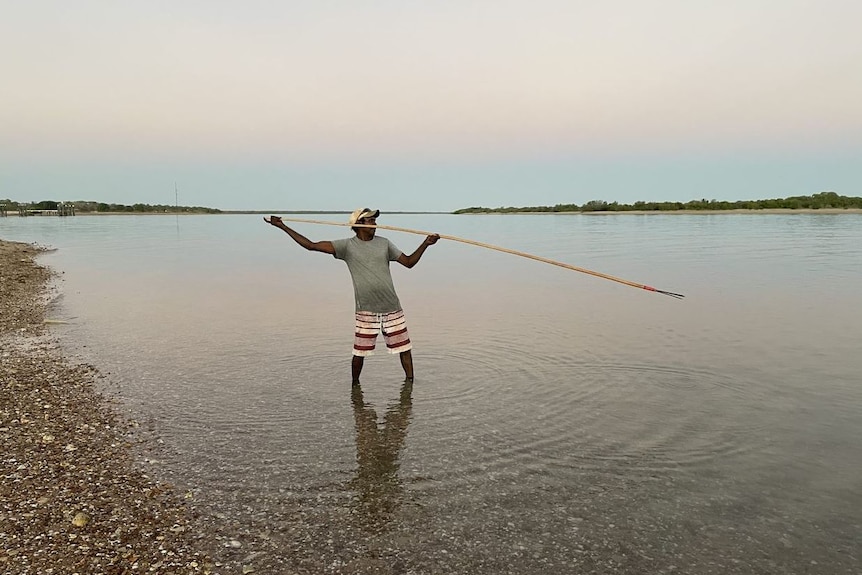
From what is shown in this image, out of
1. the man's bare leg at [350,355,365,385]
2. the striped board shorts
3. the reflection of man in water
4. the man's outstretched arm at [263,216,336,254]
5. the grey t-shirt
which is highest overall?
the man's outstretched arm at [263,216,336,254]

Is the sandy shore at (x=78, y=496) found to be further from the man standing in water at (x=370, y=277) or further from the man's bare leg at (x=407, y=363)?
the man's bare leg at (x=407, y=363)

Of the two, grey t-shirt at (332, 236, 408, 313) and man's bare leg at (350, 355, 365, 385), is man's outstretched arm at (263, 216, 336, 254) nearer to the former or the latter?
grey t-shirt at (332, 236, 408, 313)

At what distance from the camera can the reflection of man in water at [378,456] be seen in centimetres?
488

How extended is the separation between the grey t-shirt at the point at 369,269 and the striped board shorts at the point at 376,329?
0.55 feet

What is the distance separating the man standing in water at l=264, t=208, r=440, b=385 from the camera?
7852mm

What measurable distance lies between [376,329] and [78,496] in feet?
13.1

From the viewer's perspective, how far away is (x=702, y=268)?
22812mm

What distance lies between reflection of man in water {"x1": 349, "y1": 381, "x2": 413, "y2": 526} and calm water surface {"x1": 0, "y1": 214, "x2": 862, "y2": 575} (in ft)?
0.10

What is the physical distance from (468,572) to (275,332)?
8766mm

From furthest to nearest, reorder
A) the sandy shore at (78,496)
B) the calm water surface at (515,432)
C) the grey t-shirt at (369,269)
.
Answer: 1. the grey t-shirt at (369,269)
2. the calm water surface at (515,432)
3. the sandy shore at (78,496)

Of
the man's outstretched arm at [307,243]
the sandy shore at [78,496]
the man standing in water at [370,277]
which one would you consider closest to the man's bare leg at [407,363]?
the man standing in water at [370,277]

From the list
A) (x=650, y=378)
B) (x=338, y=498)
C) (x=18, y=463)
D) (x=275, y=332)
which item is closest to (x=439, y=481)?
(x=338, y=498)

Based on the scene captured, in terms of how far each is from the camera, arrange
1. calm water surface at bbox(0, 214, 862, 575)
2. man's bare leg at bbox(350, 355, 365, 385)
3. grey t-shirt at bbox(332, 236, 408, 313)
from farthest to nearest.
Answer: man's bare leg at bbox(350, 355, 365, 385) → grey t-shirt at bbox(332, 236, 408, 313) → calm water surface at bbox(0, 214, 862, 575)

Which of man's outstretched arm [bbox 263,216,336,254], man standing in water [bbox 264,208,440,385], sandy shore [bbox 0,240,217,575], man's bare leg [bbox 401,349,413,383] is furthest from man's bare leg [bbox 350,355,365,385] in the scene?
sandy shore [bbox 0,240,217,575]
